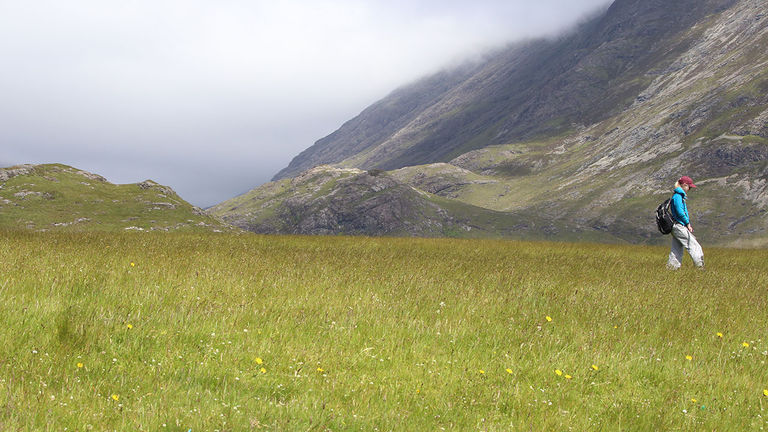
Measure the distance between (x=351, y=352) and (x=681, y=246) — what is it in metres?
12.6

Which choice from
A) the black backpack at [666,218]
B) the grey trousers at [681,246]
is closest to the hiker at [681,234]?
the grey trousers at [681,246]

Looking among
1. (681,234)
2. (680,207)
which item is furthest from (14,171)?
(681,234)

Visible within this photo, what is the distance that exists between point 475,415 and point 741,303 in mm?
7118

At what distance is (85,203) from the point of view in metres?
94.4

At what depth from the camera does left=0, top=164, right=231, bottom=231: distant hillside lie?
84.6m

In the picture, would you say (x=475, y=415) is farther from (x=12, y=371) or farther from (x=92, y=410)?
(x=12, y=371)

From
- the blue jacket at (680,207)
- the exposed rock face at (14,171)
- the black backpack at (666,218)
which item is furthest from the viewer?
the exposed rock face at (14,171)

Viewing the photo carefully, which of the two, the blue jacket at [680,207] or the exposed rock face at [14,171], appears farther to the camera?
the exposed rock face at [14,171]

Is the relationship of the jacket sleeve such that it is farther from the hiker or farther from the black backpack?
the black backpack

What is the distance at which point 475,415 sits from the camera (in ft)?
11.7

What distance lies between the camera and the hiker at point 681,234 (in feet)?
40.5

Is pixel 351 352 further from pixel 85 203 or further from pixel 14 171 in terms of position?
pixel 14 171

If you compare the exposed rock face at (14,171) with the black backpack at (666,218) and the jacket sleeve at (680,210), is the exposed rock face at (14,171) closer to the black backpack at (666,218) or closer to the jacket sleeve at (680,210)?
the black backpack at (666,218)

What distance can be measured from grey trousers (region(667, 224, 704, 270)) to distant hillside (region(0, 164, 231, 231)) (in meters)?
86.3
